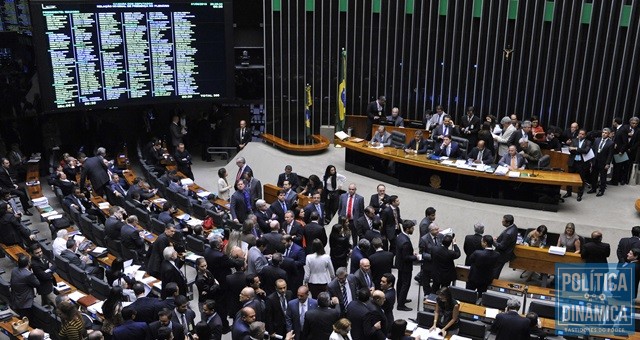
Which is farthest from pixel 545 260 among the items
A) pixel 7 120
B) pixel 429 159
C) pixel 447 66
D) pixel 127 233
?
pixel 7 120

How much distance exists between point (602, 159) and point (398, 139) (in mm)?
3848

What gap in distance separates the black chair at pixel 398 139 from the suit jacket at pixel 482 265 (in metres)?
4.82

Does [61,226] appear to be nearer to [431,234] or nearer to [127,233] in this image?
[127,233]

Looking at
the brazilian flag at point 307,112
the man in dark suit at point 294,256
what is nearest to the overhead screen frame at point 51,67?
the brazilian flag at point 307,112

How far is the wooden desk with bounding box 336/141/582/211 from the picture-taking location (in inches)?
490

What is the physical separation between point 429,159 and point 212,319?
268 inches

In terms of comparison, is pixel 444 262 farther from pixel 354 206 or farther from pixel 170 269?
pixel 170 269

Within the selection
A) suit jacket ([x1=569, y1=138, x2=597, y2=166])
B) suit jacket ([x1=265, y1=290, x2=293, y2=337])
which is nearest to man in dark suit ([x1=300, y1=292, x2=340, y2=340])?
suit jacket ([x1=265, y1=290, x2=293, y2=337])

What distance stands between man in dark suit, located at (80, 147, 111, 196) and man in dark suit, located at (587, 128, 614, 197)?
932 centimetres

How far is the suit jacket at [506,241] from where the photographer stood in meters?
10.0

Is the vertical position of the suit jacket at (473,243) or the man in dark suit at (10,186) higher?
the suit jacket at (473,243)

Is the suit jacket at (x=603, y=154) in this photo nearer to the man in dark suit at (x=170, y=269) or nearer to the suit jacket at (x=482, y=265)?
the suit jacket at (x=482, y=265)

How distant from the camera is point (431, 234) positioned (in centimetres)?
963

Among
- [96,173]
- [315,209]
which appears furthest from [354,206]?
[96,173]
